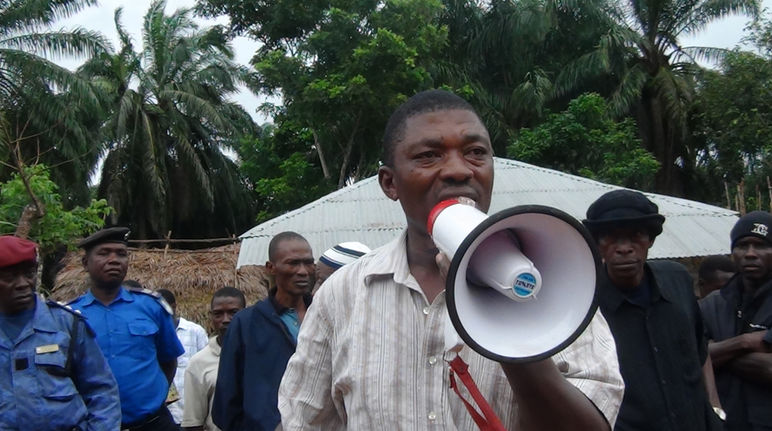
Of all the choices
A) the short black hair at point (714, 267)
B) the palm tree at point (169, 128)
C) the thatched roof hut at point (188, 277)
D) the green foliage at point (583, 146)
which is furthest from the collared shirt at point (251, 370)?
the palm tree at point (169, 128)

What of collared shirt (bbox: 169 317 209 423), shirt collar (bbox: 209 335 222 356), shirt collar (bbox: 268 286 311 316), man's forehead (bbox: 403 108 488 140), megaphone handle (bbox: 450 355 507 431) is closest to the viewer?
megaphone handle (bbox: 450 355 507 431)

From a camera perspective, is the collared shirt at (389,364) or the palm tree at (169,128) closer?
the collared shirt at (389,364)

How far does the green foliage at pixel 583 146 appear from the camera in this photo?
1814 cm

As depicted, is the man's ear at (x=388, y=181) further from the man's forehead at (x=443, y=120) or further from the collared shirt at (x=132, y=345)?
the collared shirt at (x=132, y=345)

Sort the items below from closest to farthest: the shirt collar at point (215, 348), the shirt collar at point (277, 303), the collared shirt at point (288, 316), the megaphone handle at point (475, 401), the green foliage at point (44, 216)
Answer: the megaphone handle at point (475, 401) → the collared shirt at point (288, 316) → the shirt collar at point (277, 303) → the shirt collar at point (215, 348) → the green foliage at point (44, 216)

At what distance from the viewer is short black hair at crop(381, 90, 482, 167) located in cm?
193

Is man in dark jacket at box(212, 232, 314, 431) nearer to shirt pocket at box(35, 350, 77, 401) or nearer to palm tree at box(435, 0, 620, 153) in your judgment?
shirt pocket at box(35, 350, 77, 401)

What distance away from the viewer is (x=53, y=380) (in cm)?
413

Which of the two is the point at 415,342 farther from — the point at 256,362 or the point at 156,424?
the point at 156,424

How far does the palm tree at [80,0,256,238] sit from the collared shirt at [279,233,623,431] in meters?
26.0

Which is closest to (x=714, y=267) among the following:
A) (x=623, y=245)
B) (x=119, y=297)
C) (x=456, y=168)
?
(x=623, y=245)

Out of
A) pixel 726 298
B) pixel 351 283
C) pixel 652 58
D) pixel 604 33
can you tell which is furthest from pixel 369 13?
pixel 351 283

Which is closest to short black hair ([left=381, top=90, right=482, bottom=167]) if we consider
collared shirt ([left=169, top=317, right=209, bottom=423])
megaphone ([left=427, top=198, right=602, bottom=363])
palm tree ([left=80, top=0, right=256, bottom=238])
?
megaphone ([left=427, top=198, right=602, bottom=363])

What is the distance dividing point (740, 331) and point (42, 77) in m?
22.1
